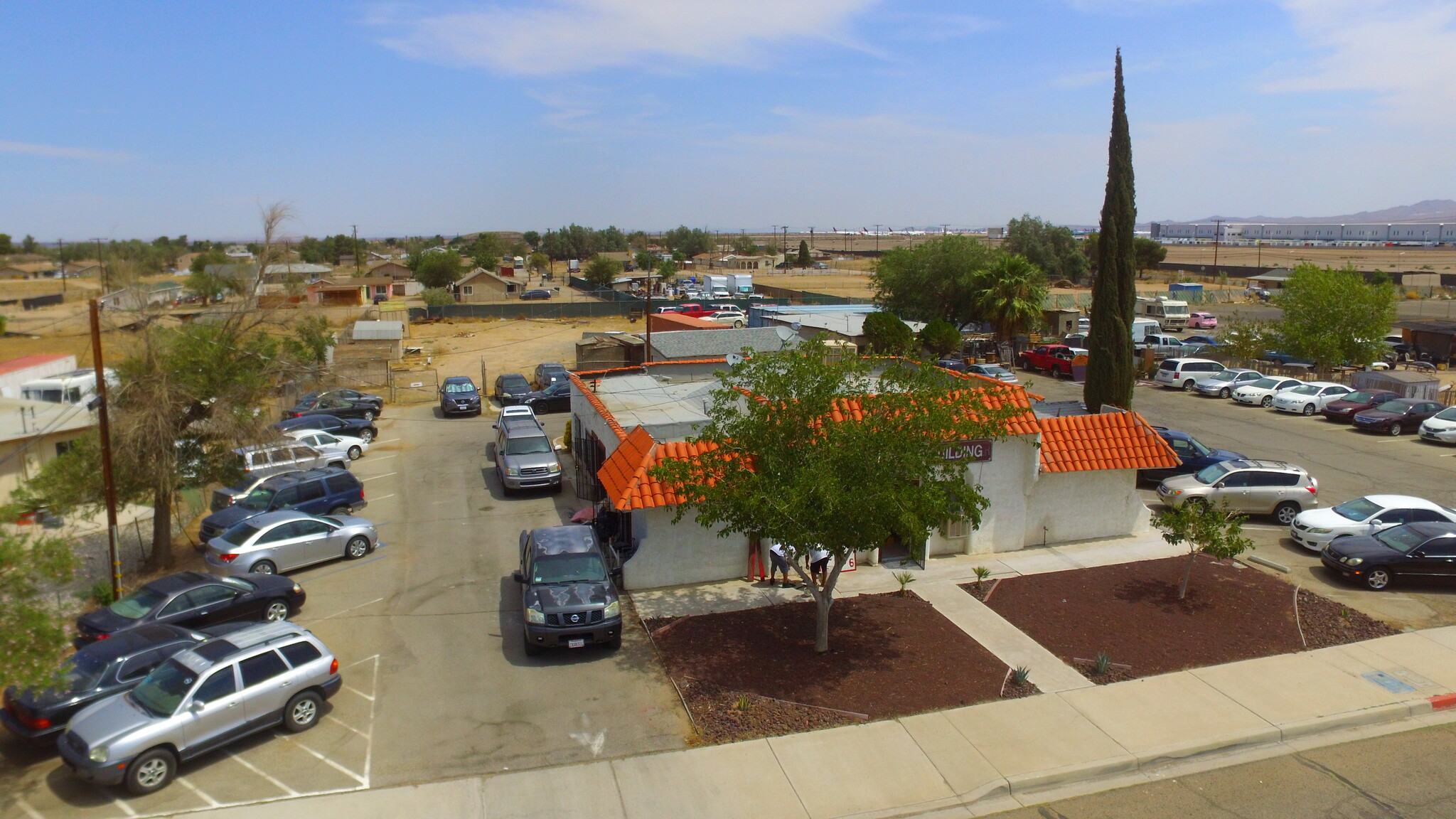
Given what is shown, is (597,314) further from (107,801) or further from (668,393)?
(107,801)

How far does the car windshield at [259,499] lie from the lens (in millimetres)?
21094

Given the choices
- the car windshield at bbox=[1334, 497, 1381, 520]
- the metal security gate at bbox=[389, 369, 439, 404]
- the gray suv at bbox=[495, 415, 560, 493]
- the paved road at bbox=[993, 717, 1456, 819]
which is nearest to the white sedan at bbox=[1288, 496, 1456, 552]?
the car windshield at bbox=[1334, 497, 1381, 520]

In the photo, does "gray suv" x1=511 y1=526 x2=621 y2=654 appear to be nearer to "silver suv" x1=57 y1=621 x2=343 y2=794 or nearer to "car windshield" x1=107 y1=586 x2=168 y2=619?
"silver suv" x1=57 y1=621 x2=343 y2=794

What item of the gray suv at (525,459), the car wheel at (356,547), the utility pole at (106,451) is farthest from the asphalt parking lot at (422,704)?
the gray suv at (525,459)

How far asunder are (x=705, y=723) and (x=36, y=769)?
837 centimetres

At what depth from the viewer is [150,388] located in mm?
17203

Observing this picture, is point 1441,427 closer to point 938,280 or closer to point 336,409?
point 938,280

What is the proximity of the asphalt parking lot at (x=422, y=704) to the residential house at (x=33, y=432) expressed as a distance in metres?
10.5

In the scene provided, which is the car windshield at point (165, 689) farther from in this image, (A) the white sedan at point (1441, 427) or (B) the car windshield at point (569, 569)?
(A) the white sedan at point (1441, 427)

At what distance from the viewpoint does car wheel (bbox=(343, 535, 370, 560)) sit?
19.2 metres

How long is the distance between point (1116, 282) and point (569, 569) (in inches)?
861

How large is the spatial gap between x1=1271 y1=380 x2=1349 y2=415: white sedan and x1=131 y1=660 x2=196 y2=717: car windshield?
37.3m

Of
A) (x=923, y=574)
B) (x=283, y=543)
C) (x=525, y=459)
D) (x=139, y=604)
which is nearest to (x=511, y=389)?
(x=525, y=459)

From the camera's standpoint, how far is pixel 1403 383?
35.8 m
